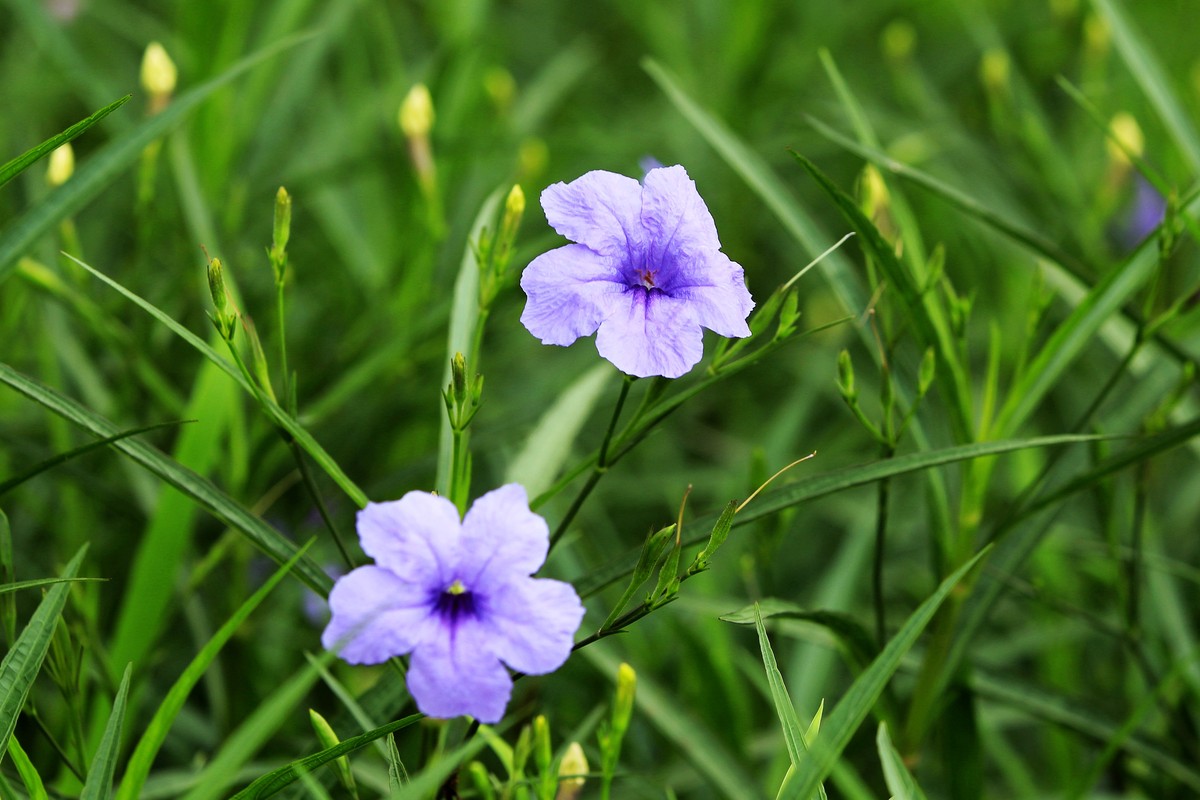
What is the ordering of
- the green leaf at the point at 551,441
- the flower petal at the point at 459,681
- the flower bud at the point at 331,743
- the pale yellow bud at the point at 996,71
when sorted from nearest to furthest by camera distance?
the flower petal at the point at 459,681, the flower bud at the point at 331,743, the green leaf at the point at 551,441, the pale yellow bud at the point at 996,71

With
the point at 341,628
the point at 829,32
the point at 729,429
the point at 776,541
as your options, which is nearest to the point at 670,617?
the point at 776,541

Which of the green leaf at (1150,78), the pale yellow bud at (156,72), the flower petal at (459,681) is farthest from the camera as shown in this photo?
the pale yellow bud at (156,72)

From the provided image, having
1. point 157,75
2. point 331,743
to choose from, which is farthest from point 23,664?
point 157,75

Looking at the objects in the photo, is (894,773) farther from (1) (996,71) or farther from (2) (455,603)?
(1) (996,71)

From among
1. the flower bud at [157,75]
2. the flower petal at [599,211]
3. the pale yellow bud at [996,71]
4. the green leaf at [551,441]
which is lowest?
the pale yellow bud at [996,71]

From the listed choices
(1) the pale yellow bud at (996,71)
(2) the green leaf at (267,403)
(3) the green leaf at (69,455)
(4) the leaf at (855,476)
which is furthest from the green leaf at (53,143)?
(1) the pale yellow bud at (996,71)

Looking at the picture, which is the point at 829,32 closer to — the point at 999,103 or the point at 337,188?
the point at 999,103

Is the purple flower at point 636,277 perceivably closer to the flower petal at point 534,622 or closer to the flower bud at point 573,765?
the flower petal at point 534,622
